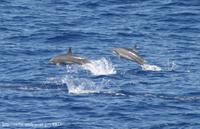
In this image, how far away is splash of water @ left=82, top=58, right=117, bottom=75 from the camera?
129 feet

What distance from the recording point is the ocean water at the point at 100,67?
33375 millimetres

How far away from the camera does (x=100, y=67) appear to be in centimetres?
3988

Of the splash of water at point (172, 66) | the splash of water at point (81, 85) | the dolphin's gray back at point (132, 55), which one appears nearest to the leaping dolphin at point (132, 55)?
the dolphin's gray back at point (132, 55)

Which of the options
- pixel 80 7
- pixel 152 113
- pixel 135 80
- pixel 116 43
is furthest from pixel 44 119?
pixel 80 7

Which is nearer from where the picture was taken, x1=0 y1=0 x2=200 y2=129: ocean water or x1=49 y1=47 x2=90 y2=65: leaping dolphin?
x1=0 y1=0 x2=200 y2=129: ocean water

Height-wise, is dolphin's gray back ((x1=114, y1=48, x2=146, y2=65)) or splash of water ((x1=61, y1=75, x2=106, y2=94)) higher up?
dolphin's gray back ((x1=114, y1=48, x2=146, y2=65))

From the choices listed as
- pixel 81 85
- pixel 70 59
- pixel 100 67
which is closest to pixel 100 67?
pixel 100 67

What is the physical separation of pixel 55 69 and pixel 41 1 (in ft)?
49.2

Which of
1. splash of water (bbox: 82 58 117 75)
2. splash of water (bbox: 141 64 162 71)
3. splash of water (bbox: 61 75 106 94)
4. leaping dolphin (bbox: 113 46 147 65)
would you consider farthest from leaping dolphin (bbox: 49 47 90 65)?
splash of water (bbox: 141 64 162 71)

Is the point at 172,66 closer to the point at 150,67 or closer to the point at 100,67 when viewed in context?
the point at 150,67

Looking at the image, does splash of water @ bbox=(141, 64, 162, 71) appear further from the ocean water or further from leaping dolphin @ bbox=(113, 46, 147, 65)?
leaping dolphin @ bbox=(113, 46, 147, 65)

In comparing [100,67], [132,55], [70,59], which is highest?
[70,59]

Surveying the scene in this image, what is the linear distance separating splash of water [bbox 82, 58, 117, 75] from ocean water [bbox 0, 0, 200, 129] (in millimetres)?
38

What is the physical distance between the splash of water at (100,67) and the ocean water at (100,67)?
38mm
